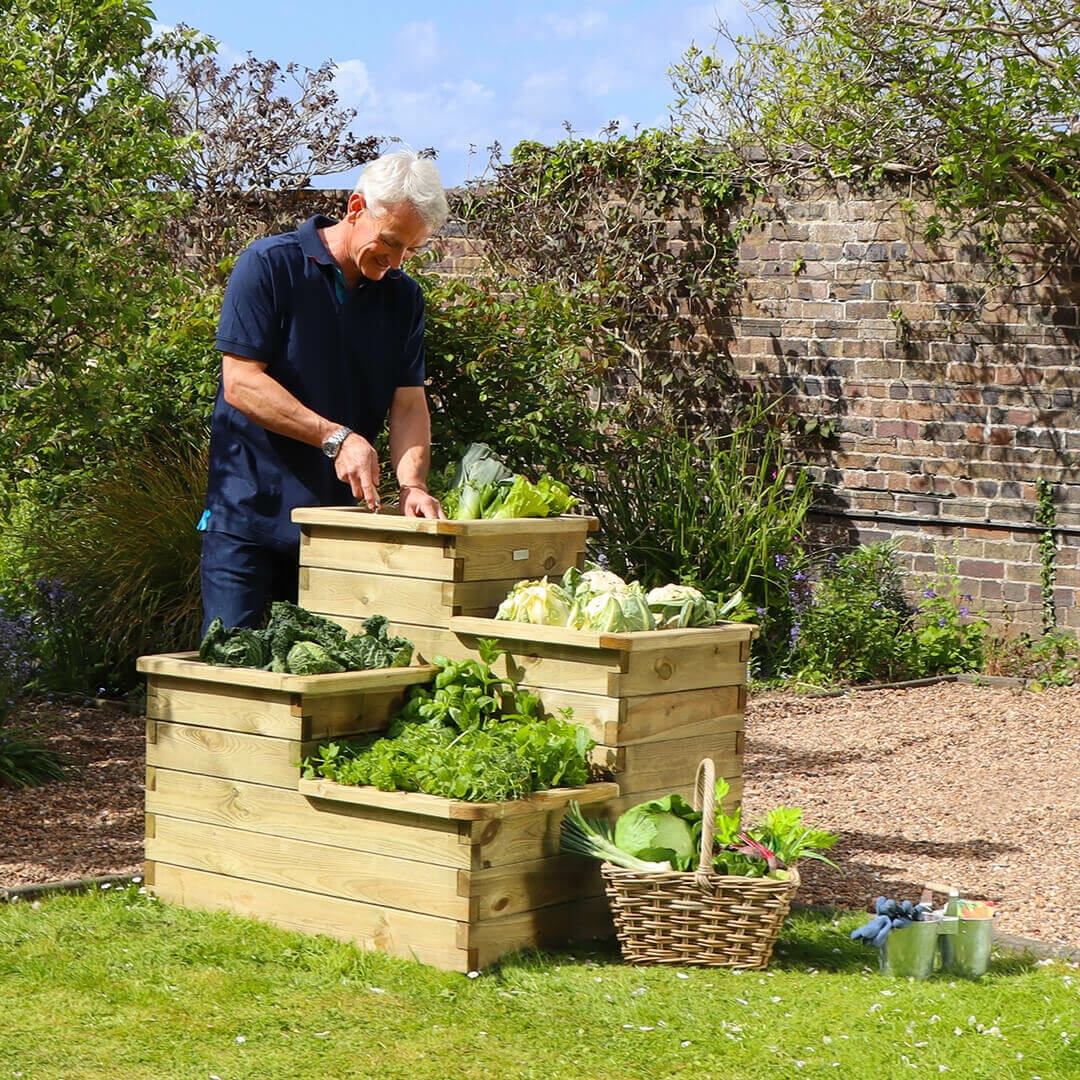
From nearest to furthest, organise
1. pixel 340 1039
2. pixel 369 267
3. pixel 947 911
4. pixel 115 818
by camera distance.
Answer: pixel 340 1039 < pixel 947 911 < pixel 369 267 < pixel 115 818

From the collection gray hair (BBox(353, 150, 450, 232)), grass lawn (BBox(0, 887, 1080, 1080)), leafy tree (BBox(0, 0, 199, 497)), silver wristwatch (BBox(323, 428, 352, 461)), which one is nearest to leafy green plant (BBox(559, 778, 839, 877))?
grass lawn (BBox(0, 887, 1080, 1080))

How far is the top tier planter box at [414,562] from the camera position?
15.0 feet

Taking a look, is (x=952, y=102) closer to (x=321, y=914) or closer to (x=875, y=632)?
(x=875, y=632)

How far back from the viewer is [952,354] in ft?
30.1

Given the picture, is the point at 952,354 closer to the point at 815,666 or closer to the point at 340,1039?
the point at 815,666

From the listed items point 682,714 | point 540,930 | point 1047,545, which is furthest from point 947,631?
point 540,930

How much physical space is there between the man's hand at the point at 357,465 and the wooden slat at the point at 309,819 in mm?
826

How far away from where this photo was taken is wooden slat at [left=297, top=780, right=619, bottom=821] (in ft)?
13.0

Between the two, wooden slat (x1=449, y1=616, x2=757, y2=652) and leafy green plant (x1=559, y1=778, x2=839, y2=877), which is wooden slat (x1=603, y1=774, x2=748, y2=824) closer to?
leafy green plant (x1=559, y1=778, x2=839, y2=877)

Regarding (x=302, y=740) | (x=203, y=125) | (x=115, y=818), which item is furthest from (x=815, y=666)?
(x=203, y=125)

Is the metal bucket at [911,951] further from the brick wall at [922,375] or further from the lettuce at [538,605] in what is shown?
the brick wall at [922,375]

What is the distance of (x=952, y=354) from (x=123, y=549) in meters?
4.62

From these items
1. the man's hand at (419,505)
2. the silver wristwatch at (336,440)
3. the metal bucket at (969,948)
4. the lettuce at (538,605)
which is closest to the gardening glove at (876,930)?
the metal bucket at (969,948)

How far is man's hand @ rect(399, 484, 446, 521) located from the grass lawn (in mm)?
1202
